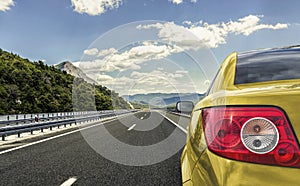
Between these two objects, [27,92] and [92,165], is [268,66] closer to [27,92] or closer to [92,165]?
[92,165]

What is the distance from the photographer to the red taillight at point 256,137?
1449 millimetres

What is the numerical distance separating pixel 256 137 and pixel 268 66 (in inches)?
Answer: 50.6

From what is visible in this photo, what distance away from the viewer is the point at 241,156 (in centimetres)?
152

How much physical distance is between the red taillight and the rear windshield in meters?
0.68

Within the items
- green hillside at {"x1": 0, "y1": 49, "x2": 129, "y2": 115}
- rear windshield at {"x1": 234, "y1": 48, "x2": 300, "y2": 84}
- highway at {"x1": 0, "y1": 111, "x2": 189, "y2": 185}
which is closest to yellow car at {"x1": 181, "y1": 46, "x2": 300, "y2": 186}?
rear windshield at {"x1": 234, "y1": 48, "x2": 300, "y2": 84}

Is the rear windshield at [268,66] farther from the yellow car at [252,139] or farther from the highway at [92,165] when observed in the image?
the highway at [92,165]

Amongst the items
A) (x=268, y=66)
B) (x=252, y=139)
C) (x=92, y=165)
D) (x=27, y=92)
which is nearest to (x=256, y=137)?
(x=252, y=139)

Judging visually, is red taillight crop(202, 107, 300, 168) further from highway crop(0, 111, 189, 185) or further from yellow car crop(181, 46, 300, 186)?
highway crop(0, 111, 189, 185)

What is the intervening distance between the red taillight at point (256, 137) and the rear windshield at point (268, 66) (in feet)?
2.24

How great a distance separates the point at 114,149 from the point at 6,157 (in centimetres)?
276

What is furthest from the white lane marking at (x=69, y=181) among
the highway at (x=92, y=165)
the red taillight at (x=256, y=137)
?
the red taillight at (x=256, y=137)

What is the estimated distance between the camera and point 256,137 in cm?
153

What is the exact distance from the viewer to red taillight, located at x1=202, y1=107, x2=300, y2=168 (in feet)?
4.75

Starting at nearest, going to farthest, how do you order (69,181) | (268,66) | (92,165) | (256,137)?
1. (256,137)
2. (268,66)
3. (69,181)
4. (92,165)
